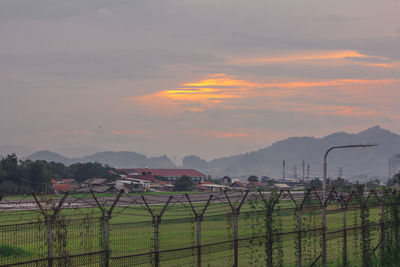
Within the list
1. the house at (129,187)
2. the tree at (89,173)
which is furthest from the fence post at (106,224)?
the tree at (89,173)

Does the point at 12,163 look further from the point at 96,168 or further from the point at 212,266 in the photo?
the point at 212,266

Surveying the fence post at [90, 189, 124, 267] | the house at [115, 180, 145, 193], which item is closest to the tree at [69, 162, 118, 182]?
the house at [115, 180, 145, 193]

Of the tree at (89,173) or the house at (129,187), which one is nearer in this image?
the house at (129,187)

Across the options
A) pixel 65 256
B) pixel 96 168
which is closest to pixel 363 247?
pixel 65 256

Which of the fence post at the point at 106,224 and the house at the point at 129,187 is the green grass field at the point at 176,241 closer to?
the fence post at the point at 106,224

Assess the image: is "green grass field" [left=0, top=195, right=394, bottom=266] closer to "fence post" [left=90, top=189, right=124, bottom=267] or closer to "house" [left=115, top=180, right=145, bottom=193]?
"fence post" [left=90, top=189, right=124, bottom=267]

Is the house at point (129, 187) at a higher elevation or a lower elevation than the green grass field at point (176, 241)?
lower

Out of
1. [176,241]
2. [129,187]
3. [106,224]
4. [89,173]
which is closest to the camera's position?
[106,224]

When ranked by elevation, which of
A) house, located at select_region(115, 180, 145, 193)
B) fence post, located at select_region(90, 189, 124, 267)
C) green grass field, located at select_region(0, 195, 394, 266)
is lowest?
house, located at select_region(115, 180, 145, 193)

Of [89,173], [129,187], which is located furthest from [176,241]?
[89,173]

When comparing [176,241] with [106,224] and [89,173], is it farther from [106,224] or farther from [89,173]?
[89,173]

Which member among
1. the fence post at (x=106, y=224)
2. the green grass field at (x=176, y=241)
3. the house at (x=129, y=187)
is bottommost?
the house at (x=129, y=187)

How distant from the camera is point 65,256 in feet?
55.9

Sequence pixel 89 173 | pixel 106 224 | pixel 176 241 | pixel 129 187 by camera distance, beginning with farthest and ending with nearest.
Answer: pixel 89 173, pixel 129 187, pixel 176 241, pixel 106 224
